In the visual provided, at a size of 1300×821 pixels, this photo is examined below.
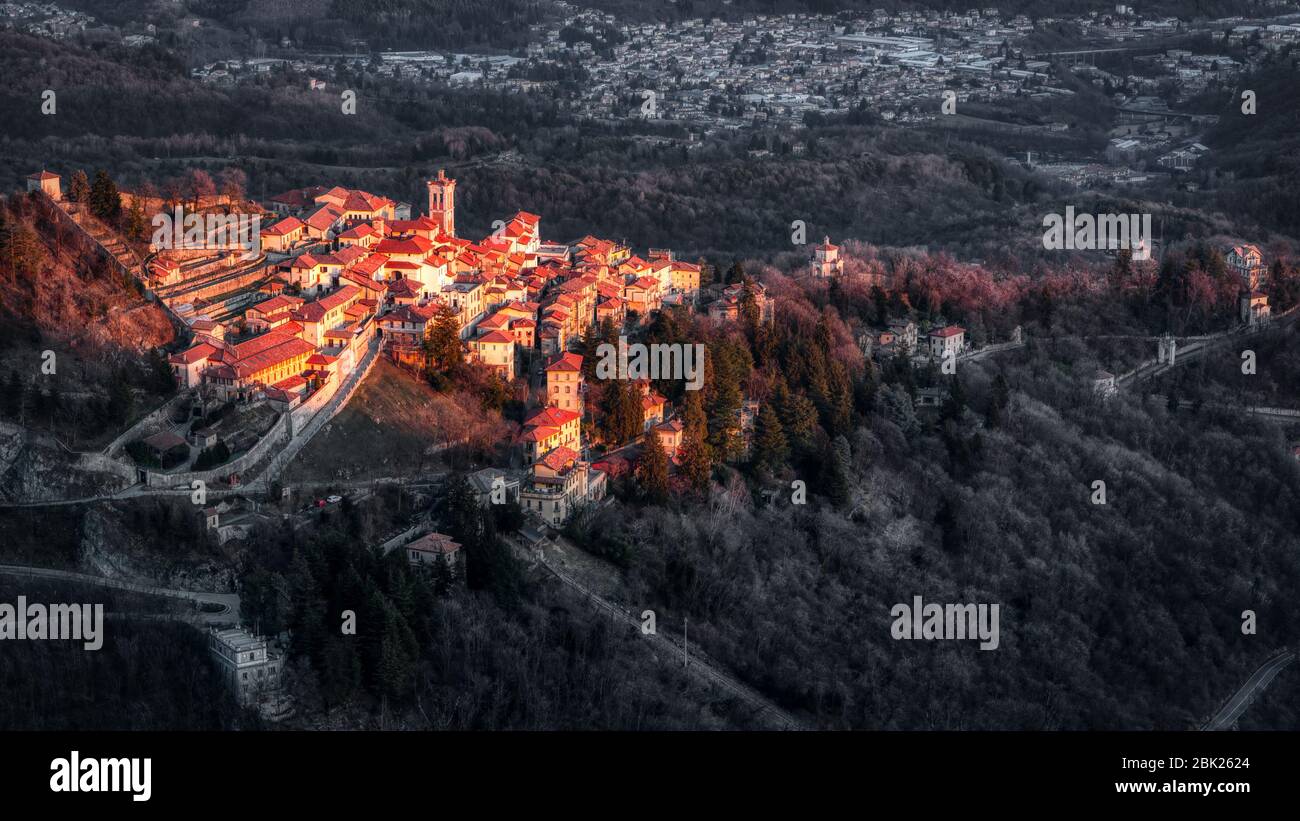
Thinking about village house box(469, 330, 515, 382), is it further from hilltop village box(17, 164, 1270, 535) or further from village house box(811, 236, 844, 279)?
village house box(811, 236, 844, 279)

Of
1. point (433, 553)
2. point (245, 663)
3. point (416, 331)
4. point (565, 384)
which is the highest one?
point (416, 331)

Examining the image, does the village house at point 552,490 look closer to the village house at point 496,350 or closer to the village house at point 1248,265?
the village house at point 496,350

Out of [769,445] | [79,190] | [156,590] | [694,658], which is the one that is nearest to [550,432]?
[769,445]

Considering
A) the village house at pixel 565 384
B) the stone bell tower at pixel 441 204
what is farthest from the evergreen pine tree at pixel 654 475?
the stone bell tower at pixel 441 204

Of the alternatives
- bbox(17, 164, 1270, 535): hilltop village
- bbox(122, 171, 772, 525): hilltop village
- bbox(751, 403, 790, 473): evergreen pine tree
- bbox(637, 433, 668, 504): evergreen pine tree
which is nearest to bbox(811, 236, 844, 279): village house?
bbox(17, 164, 1270, 535): hilltop village

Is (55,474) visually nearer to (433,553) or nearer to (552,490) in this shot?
(433,553)

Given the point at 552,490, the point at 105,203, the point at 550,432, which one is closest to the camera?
the point at 552,490

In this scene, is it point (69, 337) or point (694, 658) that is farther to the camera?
point (69, 337)
